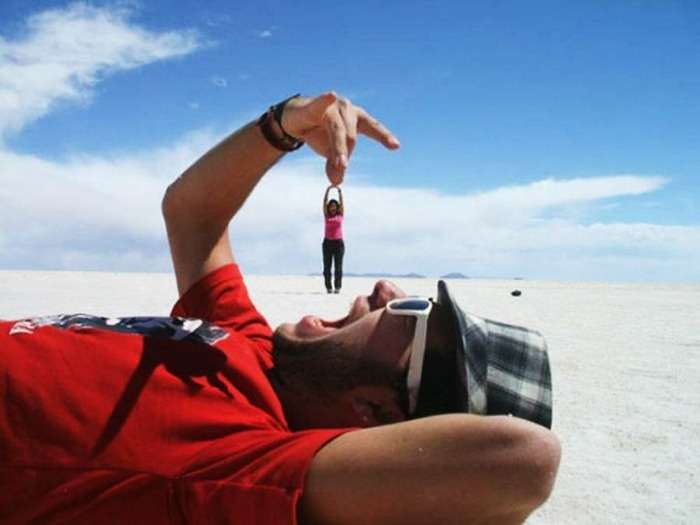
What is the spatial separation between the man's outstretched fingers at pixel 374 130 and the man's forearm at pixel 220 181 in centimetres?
50

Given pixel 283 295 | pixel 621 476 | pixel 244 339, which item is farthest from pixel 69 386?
pixel 283 295

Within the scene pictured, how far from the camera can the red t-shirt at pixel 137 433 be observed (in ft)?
5.01

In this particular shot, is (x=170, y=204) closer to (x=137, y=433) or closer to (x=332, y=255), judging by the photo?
(x=137, y=433)

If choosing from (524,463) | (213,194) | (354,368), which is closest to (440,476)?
(524,463)

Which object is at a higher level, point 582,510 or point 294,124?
point 294,124

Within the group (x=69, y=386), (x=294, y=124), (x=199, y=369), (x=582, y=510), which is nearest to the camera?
(x=69, y=386)

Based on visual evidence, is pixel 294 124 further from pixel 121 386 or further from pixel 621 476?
pixel 621 476

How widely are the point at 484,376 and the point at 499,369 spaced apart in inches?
3.3

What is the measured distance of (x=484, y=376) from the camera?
1900 millimetres

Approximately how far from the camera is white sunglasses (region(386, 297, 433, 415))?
1.96 metres

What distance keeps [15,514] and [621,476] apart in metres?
2.15

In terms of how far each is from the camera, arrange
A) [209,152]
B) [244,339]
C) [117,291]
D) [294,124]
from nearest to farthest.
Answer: [244,339]
[294,124]
[209,152]
[117,291]

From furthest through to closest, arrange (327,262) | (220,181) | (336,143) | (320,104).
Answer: (327,262) → (220,181) → (320,104) → (336,143)

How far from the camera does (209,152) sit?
2889mm
